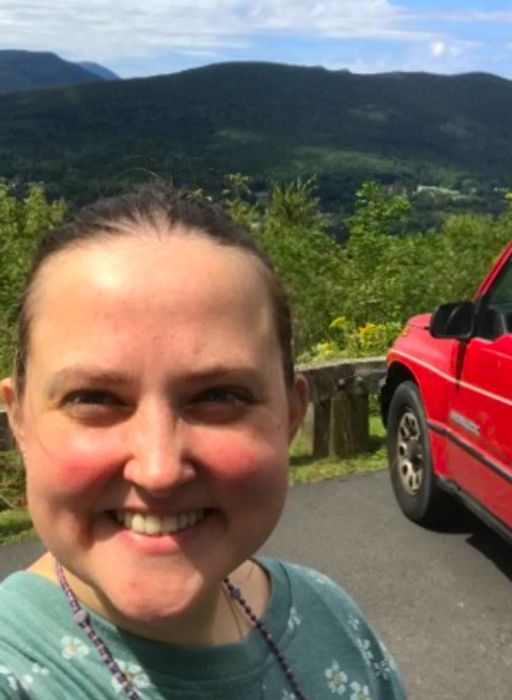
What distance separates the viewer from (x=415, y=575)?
4.96m

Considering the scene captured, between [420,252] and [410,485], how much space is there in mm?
9885

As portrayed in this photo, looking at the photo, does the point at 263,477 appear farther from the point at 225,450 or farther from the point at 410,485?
the point at 410,485

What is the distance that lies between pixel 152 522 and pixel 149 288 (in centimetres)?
23

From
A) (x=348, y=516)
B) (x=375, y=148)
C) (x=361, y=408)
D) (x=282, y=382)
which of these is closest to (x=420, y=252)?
(x=361, y=408)

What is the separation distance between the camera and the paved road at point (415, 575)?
13.3 feet

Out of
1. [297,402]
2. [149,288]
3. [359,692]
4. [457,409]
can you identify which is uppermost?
[149,288]

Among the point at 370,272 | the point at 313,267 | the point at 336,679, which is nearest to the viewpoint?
the point at 336,679

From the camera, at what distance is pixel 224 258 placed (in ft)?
3.79

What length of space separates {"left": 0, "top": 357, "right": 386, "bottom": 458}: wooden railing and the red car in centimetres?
81

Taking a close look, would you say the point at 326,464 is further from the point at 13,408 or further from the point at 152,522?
the point at 152,522

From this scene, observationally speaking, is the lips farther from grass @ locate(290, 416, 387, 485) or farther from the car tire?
grass @ locate(290, 416, 387, 485)

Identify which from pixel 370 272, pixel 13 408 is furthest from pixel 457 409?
pixel 370 272

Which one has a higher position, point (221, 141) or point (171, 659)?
point (171, 659)

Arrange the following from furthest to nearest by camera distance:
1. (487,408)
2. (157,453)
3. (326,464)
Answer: (326,464) < (487,408) < (157,453)
